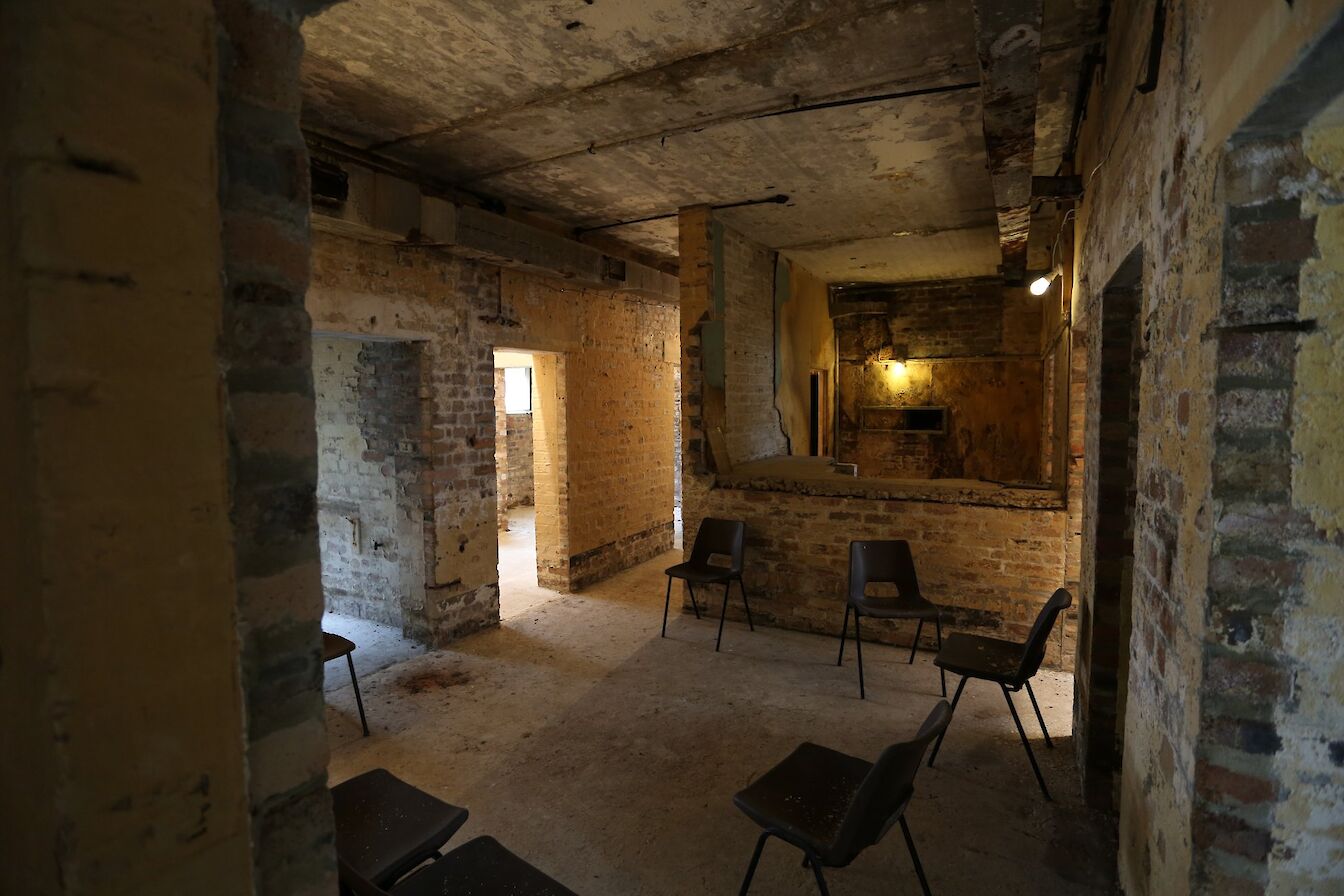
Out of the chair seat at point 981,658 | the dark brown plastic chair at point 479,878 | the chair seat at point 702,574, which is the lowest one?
the dark brown plastic chair at point 479,878

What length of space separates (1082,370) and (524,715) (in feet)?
12.3

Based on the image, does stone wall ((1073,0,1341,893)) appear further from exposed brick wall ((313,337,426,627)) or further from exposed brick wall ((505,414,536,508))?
exposed brick wall ((505,414,536,508))

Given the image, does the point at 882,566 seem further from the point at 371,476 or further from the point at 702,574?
the point at 371,476

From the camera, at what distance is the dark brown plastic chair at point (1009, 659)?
2936 mm

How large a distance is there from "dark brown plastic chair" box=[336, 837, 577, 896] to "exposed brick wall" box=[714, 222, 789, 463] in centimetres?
413

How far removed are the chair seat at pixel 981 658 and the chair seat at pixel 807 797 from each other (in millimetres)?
1012

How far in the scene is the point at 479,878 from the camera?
5.88ft

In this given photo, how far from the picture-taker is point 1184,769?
4.59 ft

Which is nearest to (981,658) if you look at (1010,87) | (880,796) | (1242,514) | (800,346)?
(880,796)

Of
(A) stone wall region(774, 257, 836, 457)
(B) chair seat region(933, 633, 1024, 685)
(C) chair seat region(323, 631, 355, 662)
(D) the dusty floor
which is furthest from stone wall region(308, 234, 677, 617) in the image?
(B) chair seat region(933, 633, 1024, 685)

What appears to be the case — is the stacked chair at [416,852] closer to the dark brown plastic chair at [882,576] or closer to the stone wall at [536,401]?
the dark brown plastic chair at [882,576]

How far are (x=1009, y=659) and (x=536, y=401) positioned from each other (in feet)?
14.1

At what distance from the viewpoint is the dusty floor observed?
256 centimetres

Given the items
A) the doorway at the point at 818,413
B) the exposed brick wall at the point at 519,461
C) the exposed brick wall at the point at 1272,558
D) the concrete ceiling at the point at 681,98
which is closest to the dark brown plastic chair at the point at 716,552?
the concrete ceiling at the point at 681,98
